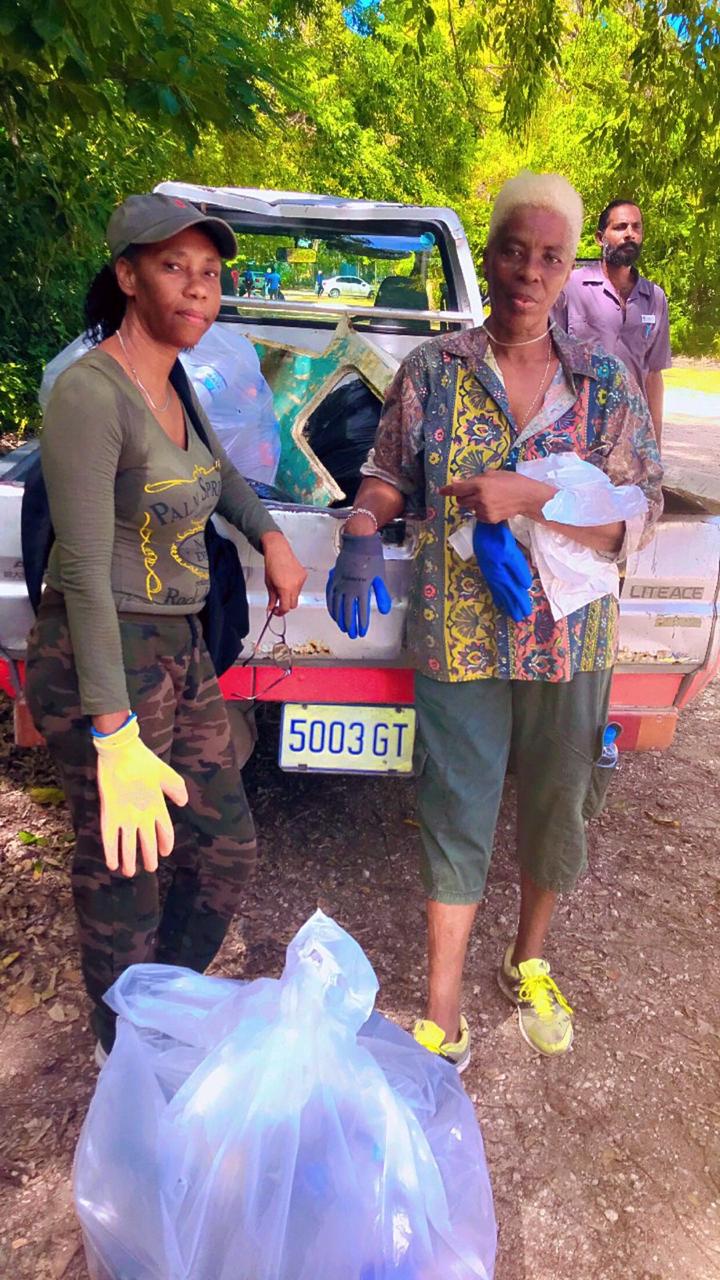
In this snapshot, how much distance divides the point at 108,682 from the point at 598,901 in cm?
207

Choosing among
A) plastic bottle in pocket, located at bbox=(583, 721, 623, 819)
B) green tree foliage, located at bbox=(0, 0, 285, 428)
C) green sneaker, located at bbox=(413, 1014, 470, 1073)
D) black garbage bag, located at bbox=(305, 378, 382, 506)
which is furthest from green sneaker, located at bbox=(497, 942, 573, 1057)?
green tree foliage, located at bbox=(0, 0, 285, 428)

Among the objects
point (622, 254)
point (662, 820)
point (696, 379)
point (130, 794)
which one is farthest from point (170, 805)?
point (696, 379)

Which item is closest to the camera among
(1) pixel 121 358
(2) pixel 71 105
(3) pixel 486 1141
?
(1) pixel 121 358

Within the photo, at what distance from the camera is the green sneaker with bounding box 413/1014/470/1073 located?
231 cm

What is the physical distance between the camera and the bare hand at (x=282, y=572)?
212 cm

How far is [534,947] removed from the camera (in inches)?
102

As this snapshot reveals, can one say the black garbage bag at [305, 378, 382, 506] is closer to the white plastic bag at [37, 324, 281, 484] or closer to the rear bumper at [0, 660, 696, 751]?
the white plastic bag at [37, 324, 281, 484]

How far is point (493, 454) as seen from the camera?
6.86 feet

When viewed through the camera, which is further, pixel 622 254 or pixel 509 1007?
pixel 622 254

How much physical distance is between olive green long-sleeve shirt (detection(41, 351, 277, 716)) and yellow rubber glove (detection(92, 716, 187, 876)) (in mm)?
70

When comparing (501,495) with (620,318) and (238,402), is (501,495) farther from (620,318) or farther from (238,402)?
(620,318)

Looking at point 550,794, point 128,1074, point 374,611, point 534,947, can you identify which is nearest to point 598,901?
point 534,947

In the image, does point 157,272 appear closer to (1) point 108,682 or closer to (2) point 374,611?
(1) point 108,682

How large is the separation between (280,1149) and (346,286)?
4.27 m
